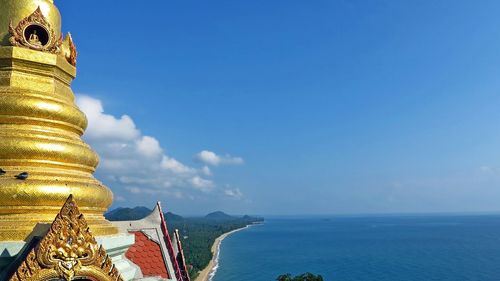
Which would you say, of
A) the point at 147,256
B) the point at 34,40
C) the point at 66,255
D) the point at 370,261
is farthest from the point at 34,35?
the point at 370,261

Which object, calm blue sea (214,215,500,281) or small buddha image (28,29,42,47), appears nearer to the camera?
small buddha image (28,29,42,47)

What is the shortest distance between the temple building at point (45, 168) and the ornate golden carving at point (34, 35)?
1cm

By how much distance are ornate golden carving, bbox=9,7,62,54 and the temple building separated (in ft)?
0.05

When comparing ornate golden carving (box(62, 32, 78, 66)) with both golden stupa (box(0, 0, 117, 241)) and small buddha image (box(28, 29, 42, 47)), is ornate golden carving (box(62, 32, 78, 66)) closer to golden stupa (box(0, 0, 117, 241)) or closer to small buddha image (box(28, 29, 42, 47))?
golden stupa (box(0, 0, 117, 241))

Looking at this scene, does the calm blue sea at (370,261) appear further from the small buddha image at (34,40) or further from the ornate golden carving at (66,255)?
the ornate golden carving at (66,255)

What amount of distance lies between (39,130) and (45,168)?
0.63 metres

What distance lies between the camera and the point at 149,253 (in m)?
9.53

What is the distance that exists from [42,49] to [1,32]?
2.39 ft

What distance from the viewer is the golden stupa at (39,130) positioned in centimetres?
598

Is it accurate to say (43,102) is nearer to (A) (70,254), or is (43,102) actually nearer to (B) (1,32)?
(B) (1,32)

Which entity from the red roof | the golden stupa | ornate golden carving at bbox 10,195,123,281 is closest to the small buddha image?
the golden stupa

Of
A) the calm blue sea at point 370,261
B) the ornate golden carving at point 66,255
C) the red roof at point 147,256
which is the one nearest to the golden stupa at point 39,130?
the ornate golden carving at point 66,255

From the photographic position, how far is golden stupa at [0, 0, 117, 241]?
598cm

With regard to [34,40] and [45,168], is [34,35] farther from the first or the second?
[45,168]
